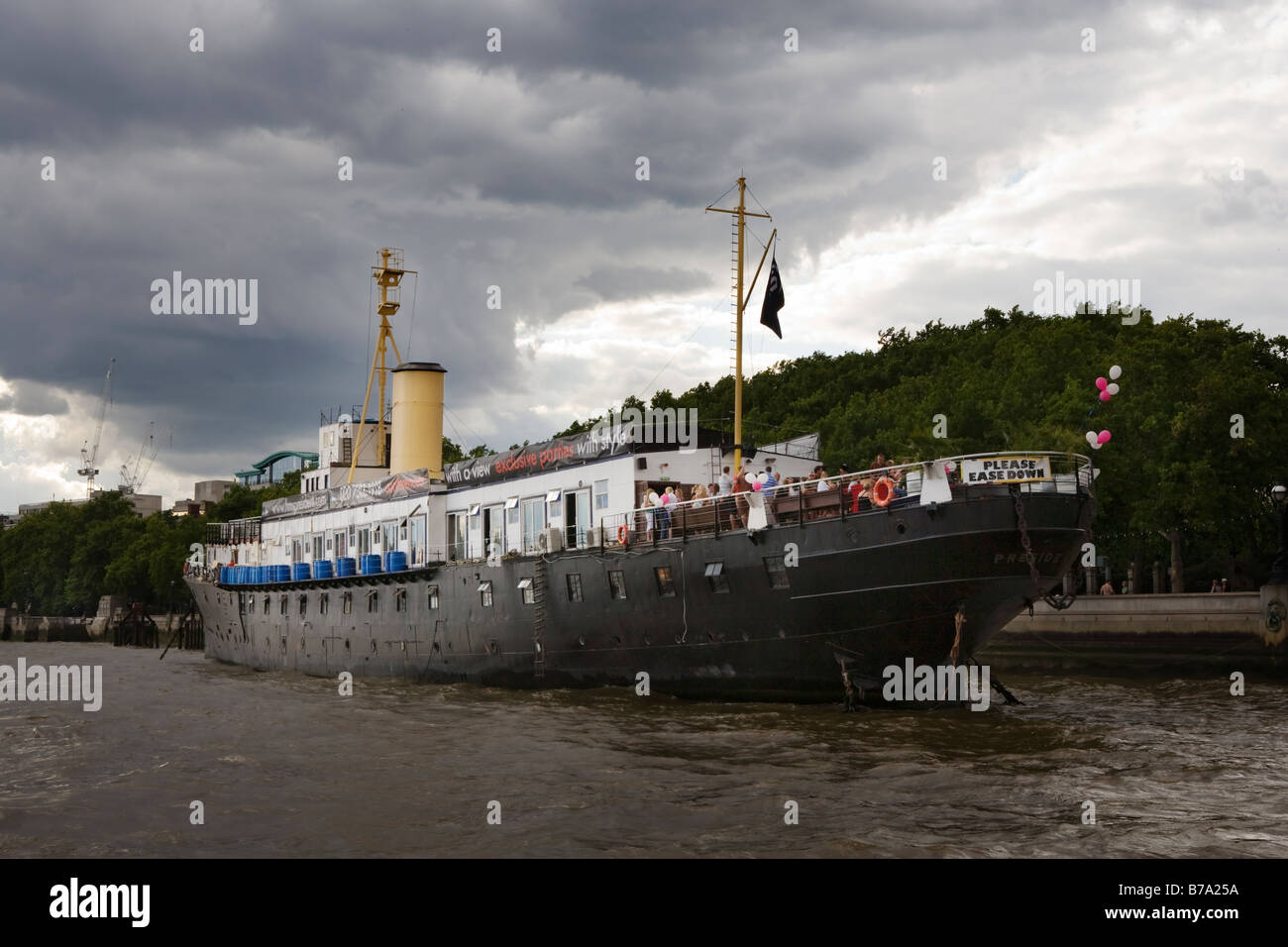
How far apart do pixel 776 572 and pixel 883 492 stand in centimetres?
293

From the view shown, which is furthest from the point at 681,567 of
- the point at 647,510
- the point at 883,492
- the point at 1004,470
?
the point at 1004,470

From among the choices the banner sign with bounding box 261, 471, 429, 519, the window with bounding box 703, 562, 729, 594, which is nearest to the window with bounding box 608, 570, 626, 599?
the window with bounding box 703, 562, 729, 594

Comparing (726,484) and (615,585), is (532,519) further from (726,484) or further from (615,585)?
(726,484)

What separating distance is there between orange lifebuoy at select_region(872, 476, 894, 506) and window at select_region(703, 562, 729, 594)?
3821 millimetres

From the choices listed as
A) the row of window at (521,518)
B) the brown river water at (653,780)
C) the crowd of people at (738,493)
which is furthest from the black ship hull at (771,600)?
the row of window at (521,518)

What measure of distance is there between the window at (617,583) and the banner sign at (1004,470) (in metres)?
8.32

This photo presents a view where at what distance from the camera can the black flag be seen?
1101 inches

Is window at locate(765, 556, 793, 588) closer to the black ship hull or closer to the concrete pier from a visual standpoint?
the black ship hull

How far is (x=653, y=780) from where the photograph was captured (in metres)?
16.9

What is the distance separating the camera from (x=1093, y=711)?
976 inches

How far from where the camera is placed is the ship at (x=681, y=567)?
71.8 ft
